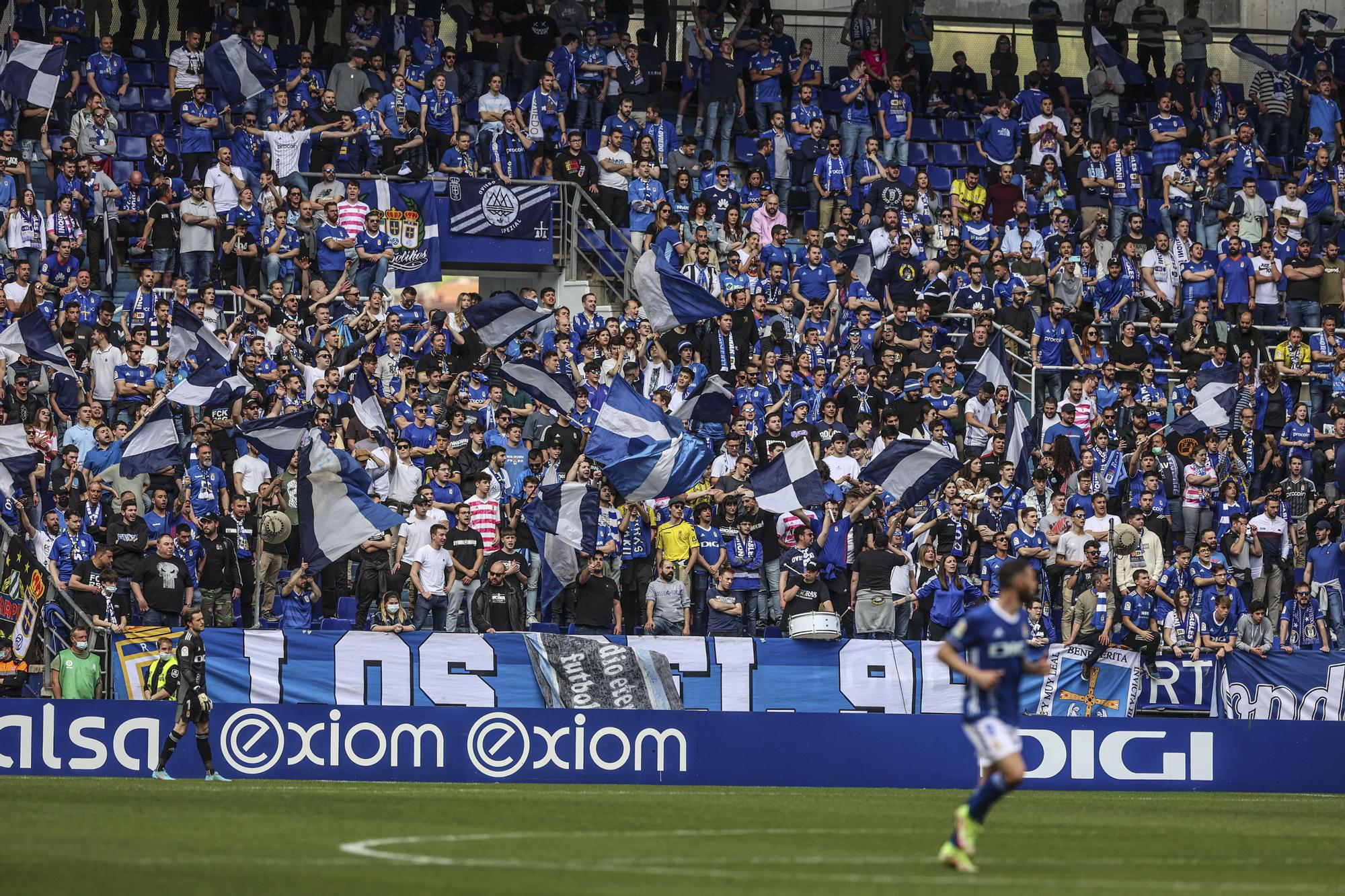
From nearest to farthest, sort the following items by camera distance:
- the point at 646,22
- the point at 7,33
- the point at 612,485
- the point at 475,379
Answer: the point at 612,485 → the point at 475,379 → the point at 7,33 → the point at 646,22

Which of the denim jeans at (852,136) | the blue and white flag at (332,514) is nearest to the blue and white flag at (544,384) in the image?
the blue and white flag at (332,514)

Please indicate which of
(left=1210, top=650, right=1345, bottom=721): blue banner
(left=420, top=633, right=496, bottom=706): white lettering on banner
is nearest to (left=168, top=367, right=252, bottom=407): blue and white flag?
(left=420, top=633, right=496, bottom=706): white lettering on banner

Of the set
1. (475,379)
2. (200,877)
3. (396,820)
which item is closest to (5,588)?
(475,379)

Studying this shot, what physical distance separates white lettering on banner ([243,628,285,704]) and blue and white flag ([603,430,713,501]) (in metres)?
4.67

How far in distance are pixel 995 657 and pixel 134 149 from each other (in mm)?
21319

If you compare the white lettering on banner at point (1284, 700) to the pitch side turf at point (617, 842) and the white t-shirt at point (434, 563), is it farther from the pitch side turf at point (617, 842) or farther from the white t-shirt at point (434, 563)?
the white t-shirt at point (434, 563)

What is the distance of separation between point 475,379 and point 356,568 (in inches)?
136

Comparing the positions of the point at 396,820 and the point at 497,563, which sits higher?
the point at 497,563

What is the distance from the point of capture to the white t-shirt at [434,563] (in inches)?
958

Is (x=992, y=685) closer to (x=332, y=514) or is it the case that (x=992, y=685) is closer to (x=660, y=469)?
(x=660, y=469)

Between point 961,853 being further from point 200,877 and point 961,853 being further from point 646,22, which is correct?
point 646,22

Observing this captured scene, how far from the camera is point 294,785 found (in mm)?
19891

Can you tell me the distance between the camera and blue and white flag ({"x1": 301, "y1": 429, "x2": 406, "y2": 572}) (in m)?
23.6

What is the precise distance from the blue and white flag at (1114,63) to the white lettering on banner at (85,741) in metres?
22.8
